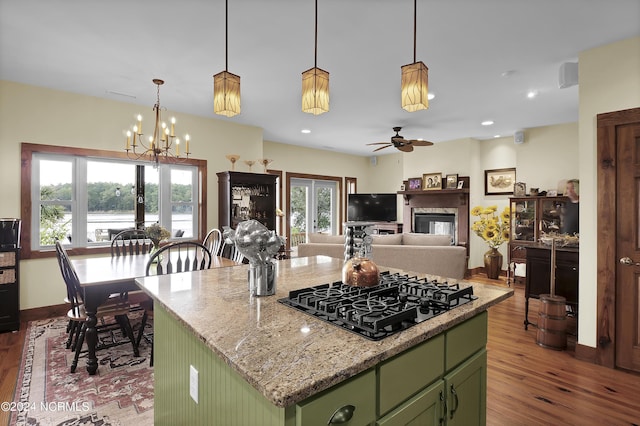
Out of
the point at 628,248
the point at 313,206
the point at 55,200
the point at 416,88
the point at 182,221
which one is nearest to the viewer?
the point at 416,88

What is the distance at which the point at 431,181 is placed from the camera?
23.4 feet

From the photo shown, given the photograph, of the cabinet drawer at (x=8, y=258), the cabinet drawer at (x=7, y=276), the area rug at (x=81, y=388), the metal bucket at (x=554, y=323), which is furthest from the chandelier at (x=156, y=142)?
the metal bucket at (x=554, y=323)

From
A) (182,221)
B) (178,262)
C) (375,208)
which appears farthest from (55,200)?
(375,208)

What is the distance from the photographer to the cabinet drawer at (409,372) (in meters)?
1.02

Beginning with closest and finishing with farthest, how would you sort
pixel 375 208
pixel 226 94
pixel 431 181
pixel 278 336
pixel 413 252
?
pixel 278 336 < pixel 226 94 < pixel 413 252 < pixel 431 181 < pixel 375 208

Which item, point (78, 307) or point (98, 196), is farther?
point (98, 196)

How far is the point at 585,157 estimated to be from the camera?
286 cm

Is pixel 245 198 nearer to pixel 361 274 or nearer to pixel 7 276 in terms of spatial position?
pixel 7 276

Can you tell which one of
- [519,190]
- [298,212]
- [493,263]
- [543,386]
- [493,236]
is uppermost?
[519,190]

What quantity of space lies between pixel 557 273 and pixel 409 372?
304 centimetres

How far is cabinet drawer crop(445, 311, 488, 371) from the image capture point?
51.5 inches

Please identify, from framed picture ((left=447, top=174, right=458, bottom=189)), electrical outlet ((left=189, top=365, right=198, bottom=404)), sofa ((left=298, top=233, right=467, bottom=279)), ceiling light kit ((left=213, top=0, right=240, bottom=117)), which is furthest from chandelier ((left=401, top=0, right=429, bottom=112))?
framed picture ((left=447, top=174, right=458, bottom=189))

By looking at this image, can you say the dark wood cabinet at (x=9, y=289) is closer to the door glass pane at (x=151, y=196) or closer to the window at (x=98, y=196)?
the window at (x=98, y=196)

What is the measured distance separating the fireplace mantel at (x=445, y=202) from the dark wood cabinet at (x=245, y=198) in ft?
10.6
